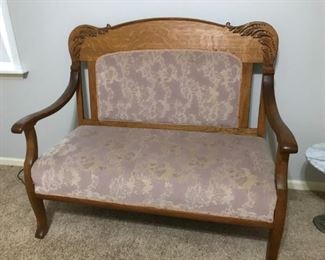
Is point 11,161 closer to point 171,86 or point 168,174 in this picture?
point 171,86

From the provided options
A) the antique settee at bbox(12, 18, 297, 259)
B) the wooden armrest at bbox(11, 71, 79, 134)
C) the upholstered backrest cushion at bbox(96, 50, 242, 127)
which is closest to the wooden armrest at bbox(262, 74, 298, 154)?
the antique settee at bbox(12, 18, 297, 259)

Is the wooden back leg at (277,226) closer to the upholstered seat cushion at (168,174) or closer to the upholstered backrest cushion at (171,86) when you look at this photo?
the upholstered seat cushion at (168,174)

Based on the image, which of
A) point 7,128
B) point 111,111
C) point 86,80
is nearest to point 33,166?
point 111,111

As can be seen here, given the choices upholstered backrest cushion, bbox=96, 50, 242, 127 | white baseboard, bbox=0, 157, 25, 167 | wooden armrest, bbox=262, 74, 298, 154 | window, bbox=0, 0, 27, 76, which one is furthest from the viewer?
white baseboard, bbox=0, 157, 25, 167

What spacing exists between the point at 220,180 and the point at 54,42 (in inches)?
47.8

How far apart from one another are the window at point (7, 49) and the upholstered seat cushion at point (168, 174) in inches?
28.5

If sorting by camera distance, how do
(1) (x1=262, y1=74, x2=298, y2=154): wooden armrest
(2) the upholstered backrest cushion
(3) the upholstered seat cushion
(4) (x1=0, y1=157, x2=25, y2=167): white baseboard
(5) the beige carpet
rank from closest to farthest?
(1) (x1=262, y1=74, x2=298, y2=154): wooden armrest, (3) the upholstered seat cushion, (5) the beige carpet, (2) the upholstered backrest cushion, (4) (x1=0, y1=157, x2=25, y2=167): white baseboard

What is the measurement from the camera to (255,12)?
1.55 meters

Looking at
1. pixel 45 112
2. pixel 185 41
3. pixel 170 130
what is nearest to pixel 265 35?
pixel 185 41

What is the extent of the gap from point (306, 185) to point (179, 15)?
3.84 ft

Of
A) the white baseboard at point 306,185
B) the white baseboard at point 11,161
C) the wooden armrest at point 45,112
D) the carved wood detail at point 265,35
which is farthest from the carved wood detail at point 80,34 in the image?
the white baseboard at point 306,185

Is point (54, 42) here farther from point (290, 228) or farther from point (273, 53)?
point (290, 228)

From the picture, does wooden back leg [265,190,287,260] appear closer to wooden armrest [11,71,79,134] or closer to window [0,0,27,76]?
wooden armrest [11,71,79,134]

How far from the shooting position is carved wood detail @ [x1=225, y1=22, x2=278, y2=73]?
58.0 inches
